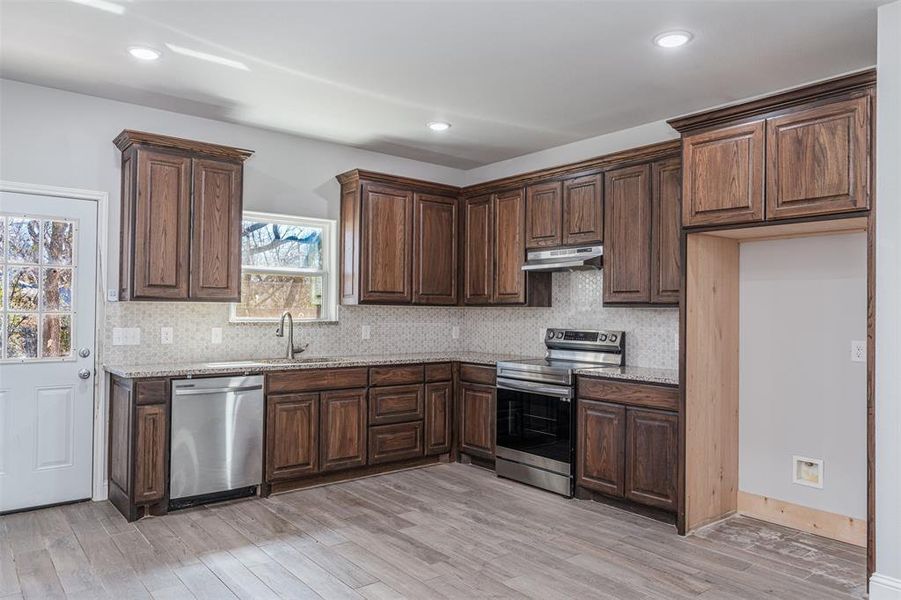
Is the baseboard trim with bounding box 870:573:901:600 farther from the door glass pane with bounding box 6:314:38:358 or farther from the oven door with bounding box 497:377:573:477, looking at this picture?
the door glass pane with bounding box 6:314:38:358

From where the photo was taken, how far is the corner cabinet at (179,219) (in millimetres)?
4156

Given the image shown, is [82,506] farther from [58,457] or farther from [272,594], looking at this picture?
[272,594]

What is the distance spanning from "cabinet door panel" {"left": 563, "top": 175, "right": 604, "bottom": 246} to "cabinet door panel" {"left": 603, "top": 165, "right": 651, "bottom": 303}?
0.24 ft

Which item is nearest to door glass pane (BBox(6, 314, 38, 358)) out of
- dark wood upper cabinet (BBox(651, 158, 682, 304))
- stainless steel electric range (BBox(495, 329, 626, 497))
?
stainless steel electric range (BBox(495, 329, 626, 497))

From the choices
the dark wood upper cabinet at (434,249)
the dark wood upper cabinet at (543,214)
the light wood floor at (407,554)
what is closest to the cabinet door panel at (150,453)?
the light wood floor at (407,554)

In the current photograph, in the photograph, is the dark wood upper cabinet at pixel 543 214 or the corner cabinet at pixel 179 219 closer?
the corner cabinet at pixel 179 219

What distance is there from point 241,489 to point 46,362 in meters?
1.51

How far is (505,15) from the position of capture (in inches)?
118

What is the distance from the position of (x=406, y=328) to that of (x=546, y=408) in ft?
5.90

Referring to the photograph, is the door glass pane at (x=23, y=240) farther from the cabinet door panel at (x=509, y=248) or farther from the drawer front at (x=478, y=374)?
the cabinet door panel at (x=509, y=248)

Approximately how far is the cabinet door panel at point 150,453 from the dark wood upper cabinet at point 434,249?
234 cm

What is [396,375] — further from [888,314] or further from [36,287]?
[888,314]

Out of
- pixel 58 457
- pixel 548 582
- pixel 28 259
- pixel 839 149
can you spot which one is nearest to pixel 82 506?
pixel 58 457

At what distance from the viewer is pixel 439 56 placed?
11.5ft
